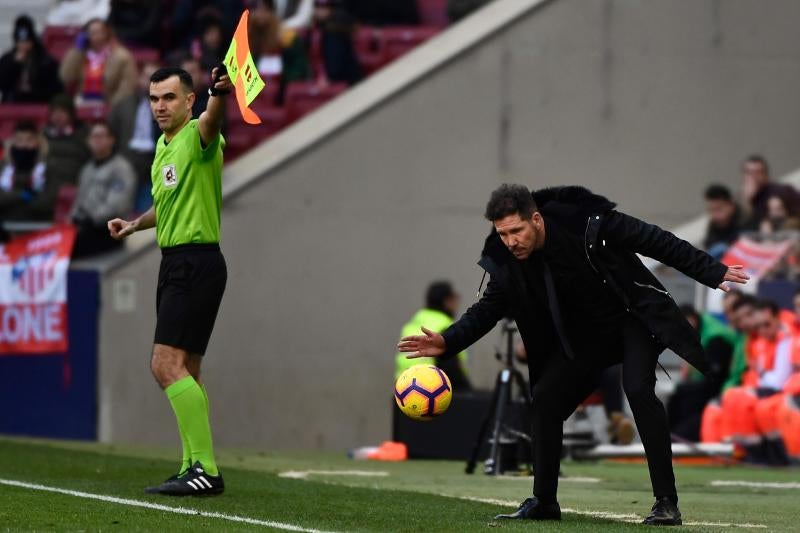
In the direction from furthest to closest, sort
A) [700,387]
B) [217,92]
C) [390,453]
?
[700,387], [390,453], [217,92]

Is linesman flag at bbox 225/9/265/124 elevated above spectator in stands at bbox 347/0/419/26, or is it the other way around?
spectator in stands at bbox 347/0/419/26

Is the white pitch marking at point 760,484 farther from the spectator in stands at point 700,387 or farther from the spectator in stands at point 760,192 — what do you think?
the spectator in stands at point 760,192

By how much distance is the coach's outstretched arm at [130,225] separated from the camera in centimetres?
984

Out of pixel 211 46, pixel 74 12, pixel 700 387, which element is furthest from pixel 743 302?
pixel 74 12

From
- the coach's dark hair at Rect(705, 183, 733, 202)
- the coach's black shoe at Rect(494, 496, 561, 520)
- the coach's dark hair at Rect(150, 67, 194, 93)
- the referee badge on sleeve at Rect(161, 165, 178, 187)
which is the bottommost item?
the coach's black shoe at Rect(494, 496, 561, 520)

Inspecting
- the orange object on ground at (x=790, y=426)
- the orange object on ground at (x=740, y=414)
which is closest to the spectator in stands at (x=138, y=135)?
the orange object on ground at (x=740, y=414)

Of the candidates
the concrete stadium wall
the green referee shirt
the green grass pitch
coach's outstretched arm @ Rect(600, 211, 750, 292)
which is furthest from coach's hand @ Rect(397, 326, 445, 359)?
the concrete stadium wall

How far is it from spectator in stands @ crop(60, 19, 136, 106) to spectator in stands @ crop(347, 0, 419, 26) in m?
2.79

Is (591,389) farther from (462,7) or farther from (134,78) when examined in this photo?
(462,7)

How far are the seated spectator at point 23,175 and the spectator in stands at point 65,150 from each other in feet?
0.64

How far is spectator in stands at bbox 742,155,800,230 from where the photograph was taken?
17.9m

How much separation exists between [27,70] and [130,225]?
12.3 m

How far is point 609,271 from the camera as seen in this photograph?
27.6 ft

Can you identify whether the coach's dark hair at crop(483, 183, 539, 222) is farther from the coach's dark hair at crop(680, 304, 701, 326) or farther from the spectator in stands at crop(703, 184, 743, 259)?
the spectator in stands at crop(703, 184, 743, 259)
